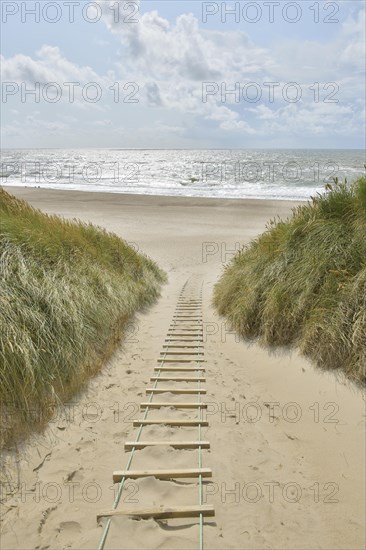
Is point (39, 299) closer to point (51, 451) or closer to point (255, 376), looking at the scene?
point (51, 451)

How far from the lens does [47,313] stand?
4602 mm

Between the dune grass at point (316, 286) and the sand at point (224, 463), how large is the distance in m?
0.29

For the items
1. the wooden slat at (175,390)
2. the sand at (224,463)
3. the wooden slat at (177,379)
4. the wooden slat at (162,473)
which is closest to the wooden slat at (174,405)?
the sand at (224,463)

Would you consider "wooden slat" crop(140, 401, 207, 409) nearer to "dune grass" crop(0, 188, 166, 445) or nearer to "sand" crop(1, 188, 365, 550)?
"sand" crop(1, 188, 365, 550)

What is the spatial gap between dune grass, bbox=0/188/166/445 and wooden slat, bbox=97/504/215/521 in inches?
45.3

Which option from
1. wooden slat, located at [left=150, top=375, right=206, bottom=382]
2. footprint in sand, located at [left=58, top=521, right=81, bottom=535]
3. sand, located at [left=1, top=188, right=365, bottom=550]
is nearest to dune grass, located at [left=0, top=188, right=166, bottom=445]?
sand, located at [left=1, top=188, right=365, bottom=550]

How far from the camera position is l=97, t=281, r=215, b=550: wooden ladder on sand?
2836 mm

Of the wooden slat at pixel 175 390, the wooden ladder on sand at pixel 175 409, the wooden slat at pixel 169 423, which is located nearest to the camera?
the wooden ladder on sand at pixel 175 409

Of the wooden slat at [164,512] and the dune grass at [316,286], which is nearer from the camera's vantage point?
the wooden slat at [164,512]

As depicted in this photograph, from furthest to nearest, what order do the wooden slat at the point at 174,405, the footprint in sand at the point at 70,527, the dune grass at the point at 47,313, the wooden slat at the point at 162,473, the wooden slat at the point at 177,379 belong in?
the wooden slat at the point at 177,379, the wooden slat at the point at 174,405, the dune grass at the point at 47,313, the wooden slat at the point at 162,473, the footprint in sand at the point at 70,527

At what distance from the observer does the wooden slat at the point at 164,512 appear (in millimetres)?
2809

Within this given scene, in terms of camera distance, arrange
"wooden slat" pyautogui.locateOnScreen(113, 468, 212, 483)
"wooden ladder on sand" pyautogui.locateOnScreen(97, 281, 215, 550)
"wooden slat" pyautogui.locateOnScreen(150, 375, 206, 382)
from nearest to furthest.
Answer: "wooden ladder on sand" pyautogui.locateOnScreen(97, 281, 215, 550) < "wooden slat" pyautogui.locateOnScreen(113, 468, 212, 483) < "wooden slat" pyautogui.locateOnScreen(150, 375, 206, 382)

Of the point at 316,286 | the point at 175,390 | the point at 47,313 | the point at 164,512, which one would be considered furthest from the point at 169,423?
the point at 316,286

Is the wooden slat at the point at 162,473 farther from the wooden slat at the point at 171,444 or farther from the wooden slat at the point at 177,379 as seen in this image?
the wooden slat at the point at 177,379
